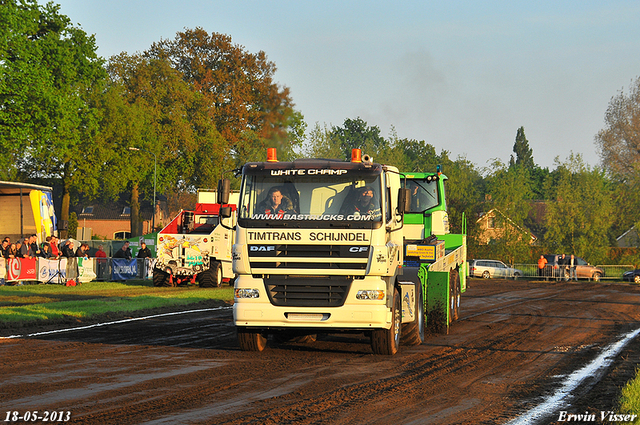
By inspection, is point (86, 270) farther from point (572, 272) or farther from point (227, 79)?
point (227, 79)

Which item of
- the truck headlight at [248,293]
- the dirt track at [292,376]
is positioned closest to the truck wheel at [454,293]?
the dirt track at [292,376]

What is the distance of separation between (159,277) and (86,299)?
7.14 metres

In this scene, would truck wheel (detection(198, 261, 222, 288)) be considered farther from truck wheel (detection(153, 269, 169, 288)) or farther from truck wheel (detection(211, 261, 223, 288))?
truck wheel (detection(153, 269, 169, 288))

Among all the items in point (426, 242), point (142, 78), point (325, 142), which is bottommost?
point (426, 242)

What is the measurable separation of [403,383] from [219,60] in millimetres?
62993

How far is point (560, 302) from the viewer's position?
27.8 meters

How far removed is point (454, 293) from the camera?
18.3 m

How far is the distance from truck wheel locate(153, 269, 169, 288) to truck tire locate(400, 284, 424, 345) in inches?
724

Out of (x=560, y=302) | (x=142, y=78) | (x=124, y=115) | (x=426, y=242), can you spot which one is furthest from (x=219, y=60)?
(x=426, y=242)

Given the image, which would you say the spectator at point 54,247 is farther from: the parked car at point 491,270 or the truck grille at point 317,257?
the parked car at point 491,270

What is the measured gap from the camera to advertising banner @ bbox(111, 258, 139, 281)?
34312 mm

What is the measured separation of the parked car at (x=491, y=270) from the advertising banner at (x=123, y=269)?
81.2 ft

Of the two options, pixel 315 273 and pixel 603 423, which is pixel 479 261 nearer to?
pixel 315 273

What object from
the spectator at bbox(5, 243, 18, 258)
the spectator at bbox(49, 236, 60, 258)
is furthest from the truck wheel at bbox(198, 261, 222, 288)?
the spectator at bbox(5, 243, 18, 258)
